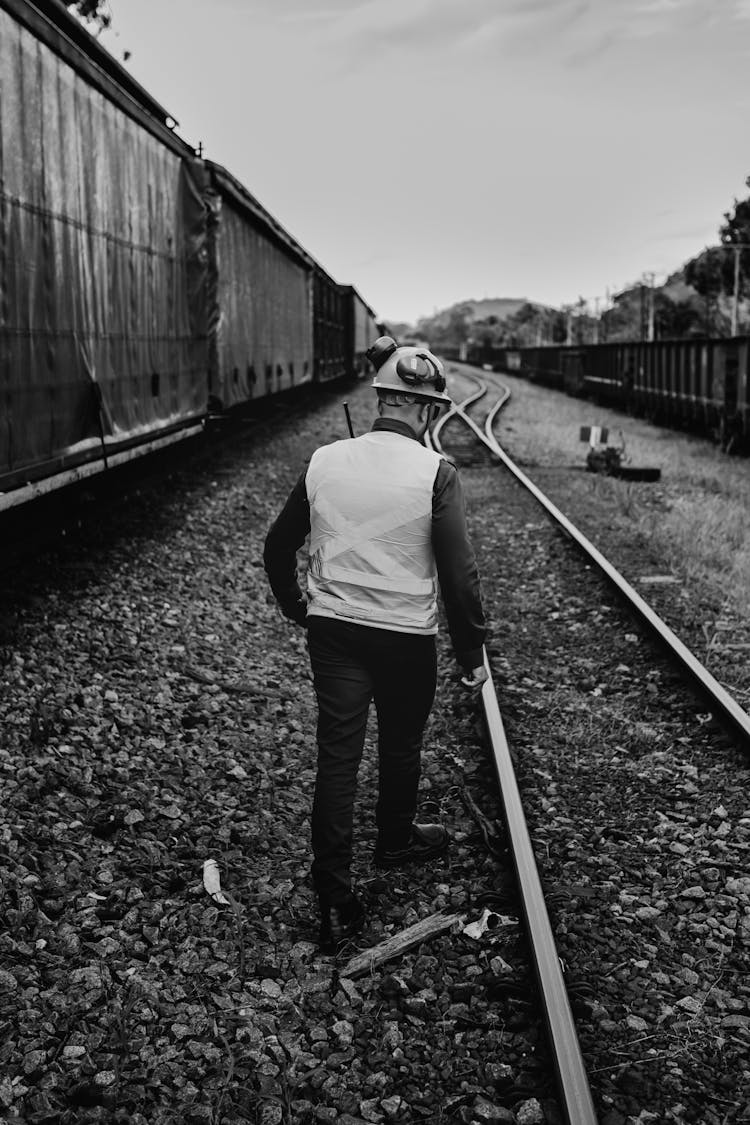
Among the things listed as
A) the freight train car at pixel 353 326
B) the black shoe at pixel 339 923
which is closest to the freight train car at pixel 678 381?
the freight train car at pixel 353 326

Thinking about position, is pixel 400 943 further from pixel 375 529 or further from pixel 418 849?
pixel 375 529

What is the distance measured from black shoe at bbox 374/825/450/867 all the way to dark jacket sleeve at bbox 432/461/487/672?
0.92m

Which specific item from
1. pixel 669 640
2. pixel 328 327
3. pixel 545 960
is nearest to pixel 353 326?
pixel 328 327

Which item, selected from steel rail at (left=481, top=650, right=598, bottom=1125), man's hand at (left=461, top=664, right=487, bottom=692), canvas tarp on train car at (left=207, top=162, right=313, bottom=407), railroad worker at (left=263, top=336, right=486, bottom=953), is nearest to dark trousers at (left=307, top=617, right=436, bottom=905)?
railroad worker at (left=263, top=336, right=486, bottom=953)

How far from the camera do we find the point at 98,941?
3.54m

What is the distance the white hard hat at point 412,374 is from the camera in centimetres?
340

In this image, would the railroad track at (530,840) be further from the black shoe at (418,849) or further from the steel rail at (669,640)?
the black shoe at (418,849)

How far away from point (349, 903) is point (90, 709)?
2.18 meters

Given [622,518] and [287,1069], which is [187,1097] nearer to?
[287,1069]

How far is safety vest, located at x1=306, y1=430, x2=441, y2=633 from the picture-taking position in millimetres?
3410

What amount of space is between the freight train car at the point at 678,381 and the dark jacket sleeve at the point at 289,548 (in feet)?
46.3

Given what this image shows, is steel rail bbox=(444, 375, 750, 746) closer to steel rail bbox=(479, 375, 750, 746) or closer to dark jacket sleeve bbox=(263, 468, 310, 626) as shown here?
steel rail bbox=(479, 375, 750, 746)

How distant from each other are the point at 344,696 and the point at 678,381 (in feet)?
62.9

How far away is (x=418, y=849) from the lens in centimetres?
410
